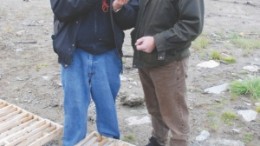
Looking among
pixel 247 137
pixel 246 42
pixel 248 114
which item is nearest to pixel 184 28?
pixel 247 137

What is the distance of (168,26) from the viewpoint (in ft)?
9.27

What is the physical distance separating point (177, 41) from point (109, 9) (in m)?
0.55

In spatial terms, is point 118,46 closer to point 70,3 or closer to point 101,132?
point 70,3

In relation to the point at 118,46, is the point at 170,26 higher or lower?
higher

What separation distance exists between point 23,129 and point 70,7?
1.41 metres

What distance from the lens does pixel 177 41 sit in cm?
274

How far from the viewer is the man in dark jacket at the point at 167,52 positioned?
2689 millimetres

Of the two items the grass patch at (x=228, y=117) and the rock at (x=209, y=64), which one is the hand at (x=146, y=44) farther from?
the rock at (x=209, y=64)

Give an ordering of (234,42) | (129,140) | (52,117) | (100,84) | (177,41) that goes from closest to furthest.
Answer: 1. (177,41)
2. (100,84)
3. (129,140)
4. (52,117)
5. (234,42)

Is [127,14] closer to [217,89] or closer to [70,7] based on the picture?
[70,7]

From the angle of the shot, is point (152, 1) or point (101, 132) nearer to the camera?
point (152, 1)

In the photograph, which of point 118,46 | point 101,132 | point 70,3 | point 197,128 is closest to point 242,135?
point 197,128

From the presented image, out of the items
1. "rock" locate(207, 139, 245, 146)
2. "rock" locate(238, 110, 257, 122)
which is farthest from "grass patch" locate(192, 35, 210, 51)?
"rock" locate(207, 139, 245, 146)

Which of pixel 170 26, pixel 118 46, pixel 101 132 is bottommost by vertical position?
pixel 101 132
